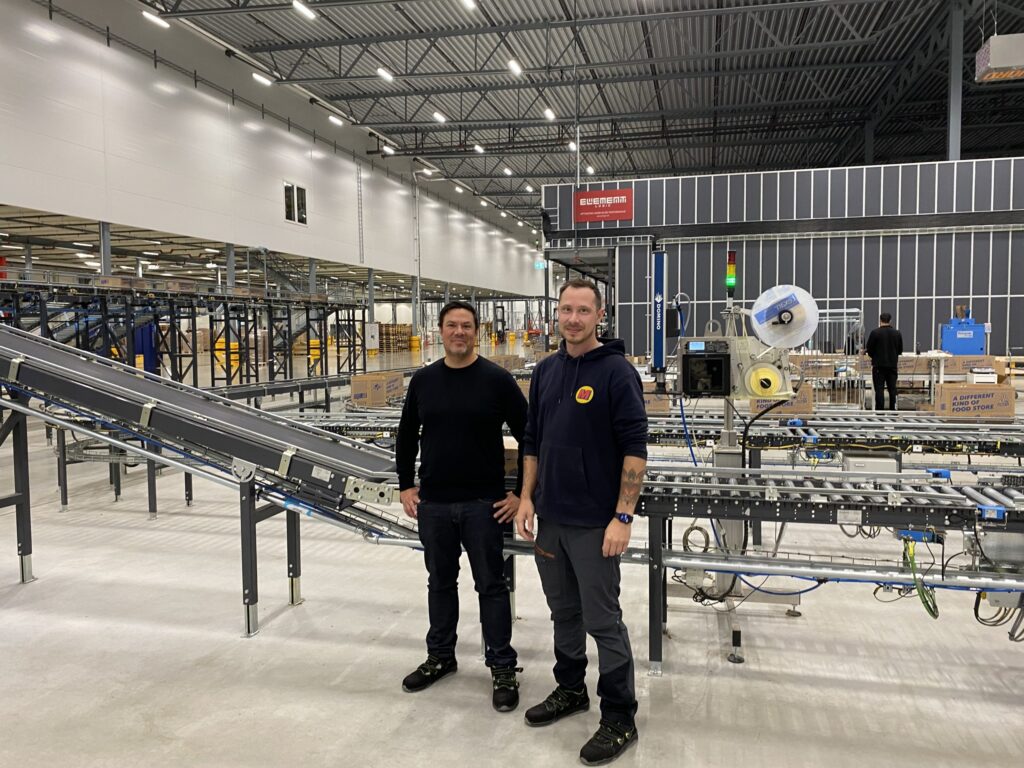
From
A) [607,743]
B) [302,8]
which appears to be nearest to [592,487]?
[607,743]

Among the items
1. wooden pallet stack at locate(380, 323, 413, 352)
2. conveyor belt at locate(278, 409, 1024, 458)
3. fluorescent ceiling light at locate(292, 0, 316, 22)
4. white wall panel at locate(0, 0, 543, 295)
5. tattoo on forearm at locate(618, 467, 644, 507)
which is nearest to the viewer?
tattoo on forearm at locate(618, 467, 644, 507)

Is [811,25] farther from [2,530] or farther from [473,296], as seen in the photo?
[473,296]

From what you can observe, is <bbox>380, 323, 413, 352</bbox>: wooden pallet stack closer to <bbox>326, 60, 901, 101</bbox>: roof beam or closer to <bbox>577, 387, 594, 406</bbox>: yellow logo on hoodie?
<bbox>326, 60, 901, 101</bbox>: roof beam

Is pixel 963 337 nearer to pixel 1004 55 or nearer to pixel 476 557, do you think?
pixel 1004 55

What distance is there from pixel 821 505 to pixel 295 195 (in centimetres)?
2039

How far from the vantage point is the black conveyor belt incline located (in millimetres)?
3641

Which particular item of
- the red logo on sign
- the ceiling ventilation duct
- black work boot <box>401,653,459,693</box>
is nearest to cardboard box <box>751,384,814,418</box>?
black work boot <box>401,653,459,693</box>

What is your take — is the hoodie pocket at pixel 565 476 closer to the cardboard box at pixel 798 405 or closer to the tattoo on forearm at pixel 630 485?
the tattoo on forearm at pixel 630 485

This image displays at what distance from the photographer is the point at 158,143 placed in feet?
51.6

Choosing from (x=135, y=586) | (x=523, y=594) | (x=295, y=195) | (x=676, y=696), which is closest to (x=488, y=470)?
(x=676, y=696)

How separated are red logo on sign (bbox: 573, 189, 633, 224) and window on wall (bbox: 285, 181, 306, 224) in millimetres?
8535

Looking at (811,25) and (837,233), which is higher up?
(811,25)

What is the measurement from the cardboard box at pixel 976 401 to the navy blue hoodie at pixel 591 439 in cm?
550

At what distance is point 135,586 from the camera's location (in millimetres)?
4668
